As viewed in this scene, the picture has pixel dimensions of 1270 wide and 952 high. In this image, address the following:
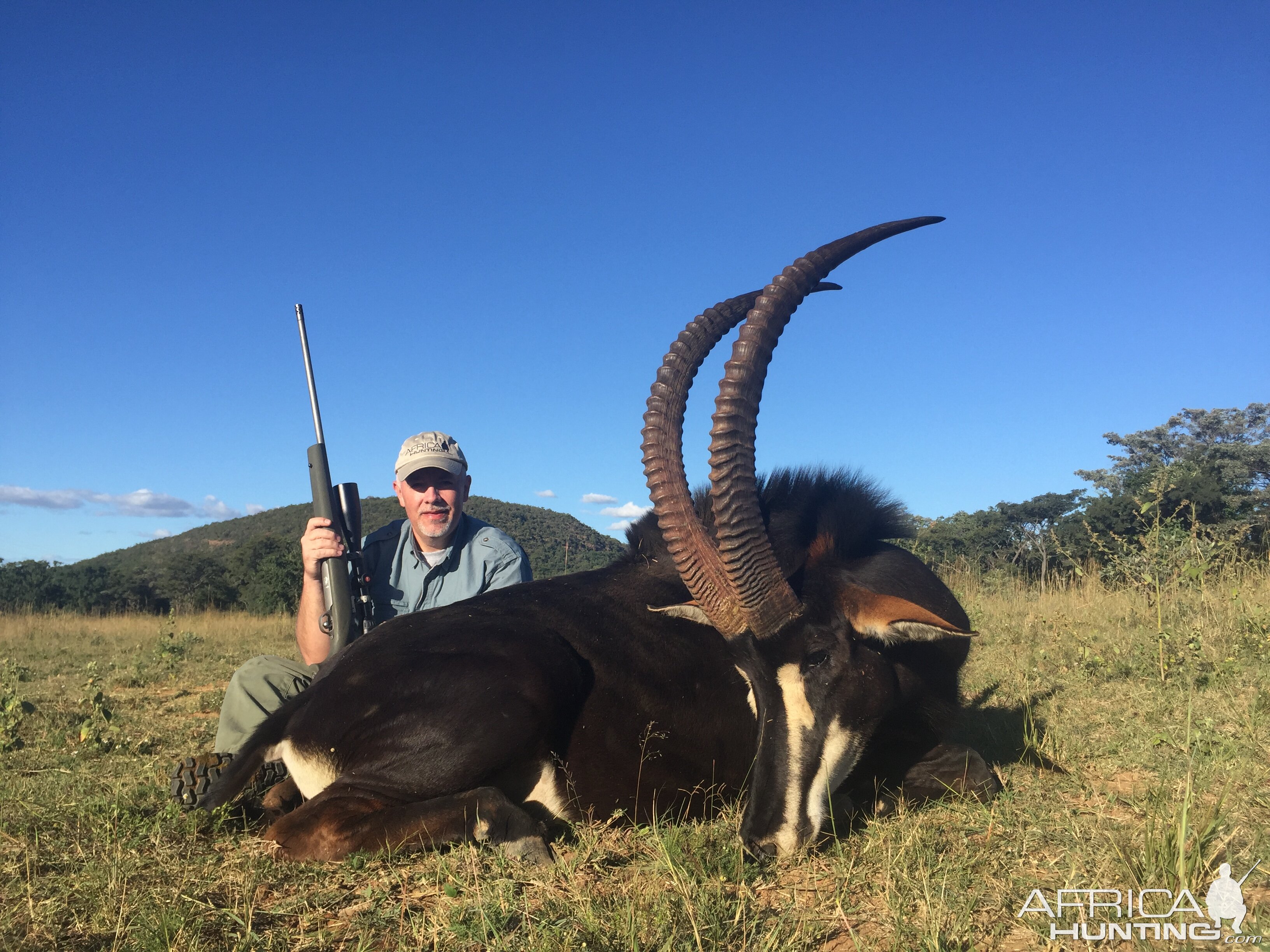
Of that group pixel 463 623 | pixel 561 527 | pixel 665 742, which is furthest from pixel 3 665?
pixel 561 527

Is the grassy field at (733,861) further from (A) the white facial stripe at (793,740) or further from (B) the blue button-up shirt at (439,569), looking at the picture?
(B) the blue button-up shirt at (439,569)

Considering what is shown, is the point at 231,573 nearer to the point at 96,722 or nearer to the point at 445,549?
the point at 96,722

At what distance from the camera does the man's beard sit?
5.62m

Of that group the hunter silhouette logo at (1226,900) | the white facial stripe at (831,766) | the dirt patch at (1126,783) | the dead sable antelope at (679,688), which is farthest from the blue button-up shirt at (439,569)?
the hunter silhouette logo at (1226,900)

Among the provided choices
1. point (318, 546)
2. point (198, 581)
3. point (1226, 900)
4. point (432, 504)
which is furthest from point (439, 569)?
point (198, 581)

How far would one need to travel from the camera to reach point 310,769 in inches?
151

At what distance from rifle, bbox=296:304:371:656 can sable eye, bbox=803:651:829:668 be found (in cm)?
299

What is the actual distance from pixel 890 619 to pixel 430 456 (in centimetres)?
336

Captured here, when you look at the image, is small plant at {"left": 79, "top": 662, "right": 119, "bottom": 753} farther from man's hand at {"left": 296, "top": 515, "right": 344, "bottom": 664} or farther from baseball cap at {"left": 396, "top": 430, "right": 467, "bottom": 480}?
baseball cap at {"left": 396, "top": 430, "right": 467, "bottom": 480}

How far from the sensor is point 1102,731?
4.80 m

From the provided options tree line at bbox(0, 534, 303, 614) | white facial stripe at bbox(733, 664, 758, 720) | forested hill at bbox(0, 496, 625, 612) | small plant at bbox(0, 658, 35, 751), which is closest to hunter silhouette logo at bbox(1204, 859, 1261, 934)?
white facial stripe at bbox(733, 664, 758, 720)

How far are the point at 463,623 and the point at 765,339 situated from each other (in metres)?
2.03

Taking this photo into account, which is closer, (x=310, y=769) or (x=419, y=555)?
(x=310, y=769)

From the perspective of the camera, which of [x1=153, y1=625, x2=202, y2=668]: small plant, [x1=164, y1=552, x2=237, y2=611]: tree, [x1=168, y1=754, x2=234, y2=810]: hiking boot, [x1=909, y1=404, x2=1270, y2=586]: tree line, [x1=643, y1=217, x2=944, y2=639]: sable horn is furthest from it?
[x1=164, y1=552, x2=237, y2=611]: tree
